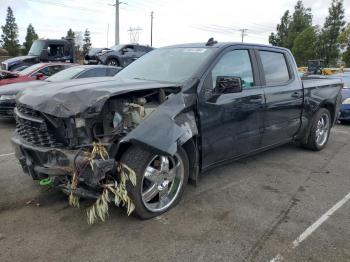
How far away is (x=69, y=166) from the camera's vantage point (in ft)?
10.4

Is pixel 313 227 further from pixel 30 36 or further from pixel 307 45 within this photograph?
pixel 30 36

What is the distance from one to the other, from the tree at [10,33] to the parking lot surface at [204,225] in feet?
207

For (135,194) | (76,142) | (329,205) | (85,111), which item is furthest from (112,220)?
(329,205)

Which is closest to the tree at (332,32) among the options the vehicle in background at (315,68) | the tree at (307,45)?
the tree at (307,45)

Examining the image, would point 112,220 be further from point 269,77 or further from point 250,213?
point 269,77

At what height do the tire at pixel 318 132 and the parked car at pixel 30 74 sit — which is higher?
the parked car at pixel 30 74

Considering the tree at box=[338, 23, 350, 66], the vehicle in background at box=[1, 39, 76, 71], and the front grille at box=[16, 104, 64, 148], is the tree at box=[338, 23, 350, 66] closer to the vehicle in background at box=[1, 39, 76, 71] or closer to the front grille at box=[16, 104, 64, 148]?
the vehicle in background at box=[1, 39, 76, 71]

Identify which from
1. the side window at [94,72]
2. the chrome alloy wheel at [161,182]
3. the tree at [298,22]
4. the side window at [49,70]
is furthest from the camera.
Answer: the tree at [298,22]

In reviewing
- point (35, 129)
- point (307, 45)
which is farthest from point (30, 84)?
point (307, 45)

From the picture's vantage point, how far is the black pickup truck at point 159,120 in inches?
127

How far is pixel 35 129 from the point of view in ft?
11.3

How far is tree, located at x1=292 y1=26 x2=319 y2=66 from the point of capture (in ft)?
135

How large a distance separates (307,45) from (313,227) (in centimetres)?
4188

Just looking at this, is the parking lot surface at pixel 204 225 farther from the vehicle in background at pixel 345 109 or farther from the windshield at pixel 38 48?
the windshield at pixel 38 48
